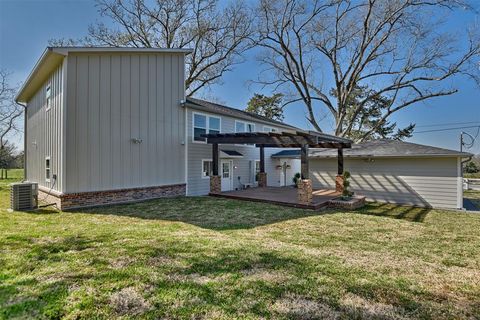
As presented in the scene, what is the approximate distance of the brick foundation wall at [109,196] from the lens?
8758 mm

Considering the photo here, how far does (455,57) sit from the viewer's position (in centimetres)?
1934

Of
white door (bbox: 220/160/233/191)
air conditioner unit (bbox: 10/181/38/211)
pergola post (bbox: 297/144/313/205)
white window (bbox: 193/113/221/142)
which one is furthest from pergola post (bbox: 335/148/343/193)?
air conditioner unit (bbox: 10/181/38/211)

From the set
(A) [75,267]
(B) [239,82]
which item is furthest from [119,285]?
(B) [239,82]

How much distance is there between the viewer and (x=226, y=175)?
1481 cm

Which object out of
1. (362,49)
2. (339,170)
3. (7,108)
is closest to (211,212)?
(339,170)

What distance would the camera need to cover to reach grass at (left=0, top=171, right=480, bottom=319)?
2.82 meters

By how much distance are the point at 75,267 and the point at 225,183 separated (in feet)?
36.3

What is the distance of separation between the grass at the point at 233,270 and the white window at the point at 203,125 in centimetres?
655

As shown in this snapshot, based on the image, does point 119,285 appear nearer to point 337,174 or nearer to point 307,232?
point 307,232

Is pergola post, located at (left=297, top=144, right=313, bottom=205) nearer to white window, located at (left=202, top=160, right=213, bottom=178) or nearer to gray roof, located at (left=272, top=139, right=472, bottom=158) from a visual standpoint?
gray roof, located at (left=272, top=139, right=472, bottom=158)

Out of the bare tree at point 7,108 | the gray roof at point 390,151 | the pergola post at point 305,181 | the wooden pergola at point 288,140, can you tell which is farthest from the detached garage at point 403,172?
the bare tree at point 7,108

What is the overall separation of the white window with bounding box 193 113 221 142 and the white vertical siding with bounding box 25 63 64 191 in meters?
5.56

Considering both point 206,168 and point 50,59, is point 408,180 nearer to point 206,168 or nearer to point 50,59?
point 206,168

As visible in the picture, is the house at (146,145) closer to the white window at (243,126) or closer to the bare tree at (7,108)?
the white window at (243,126)
